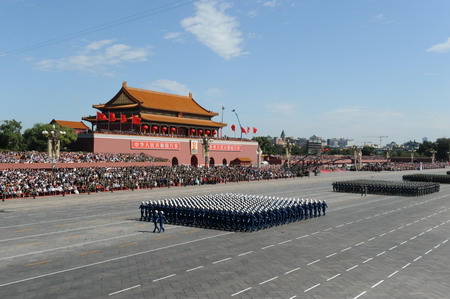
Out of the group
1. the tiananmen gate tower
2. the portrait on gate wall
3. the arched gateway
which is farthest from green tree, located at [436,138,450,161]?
the portrait on gate wall

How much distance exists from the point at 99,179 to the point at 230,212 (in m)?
21.8

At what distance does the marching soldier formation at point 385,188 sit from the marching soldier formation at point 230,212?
58.1 ft

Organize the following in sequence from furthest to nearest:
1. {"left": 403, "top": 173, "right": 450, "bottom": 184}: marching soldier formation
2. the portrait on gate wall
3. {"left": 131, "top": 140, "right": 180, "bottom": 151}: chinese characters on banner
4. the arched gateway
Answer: the arched gateway → the portrait on gate wall → {"left": 131, "top": 140, "right": 180, "bottom": 151}: chinese characters on banner → {"left": 403, "top": 173, "right": 450, "bottom": 184}: marching soldier formation

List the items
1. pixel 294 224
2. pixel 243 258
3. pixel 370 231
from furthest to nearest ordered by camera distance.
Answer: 1. pixel 294 224
2. pixel 370 231
3. pixel 243 258

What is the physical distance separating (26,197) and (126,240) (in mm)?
18632

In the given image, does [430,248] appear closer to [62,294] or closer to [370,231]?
[370,231]

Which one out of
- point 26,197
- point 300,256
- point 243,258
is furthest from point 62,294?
point 26,197

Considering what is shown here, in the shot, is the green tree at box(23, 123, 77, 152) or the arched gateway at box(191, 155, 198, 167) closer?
the green tree at box(23, 123, 77, 152)

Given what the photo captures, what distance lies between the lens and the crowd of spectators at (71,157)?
3862 centimetres

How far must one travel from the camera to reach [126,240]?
1728 centimetres

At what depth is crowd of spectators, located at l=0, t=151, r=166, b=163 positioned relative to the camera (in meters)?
38.6

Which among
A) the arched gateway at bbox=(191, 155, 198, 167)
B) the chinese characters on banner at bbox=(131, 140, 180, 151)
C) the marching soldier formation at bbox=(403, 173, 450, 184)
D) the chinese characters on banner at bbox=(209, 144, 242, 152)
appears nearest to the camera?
the marching soldier formation at bbox=(403, 173, 450, 184)

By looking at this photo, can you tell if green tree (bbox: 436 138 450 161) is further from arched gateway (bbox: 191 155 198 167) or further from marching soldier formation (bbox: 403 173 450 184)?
arched gateway (bbox: 191 155 198 167)

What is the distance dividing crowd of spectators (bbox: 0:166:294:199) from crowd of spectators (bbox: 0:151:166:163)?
72.2 inches
